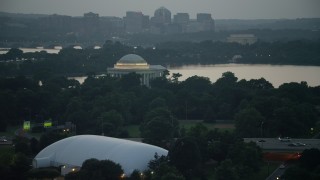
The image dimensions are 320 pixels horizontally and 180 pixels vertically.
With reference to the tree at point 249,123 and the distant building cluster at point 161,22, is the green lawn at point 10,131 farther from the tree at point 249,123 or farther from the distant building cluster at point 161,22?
the distant building cluster at point 161,22

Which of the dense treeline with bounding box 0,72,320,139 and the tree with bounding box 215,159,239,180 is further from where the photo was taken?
the dense treeline with bounding box 0,72,320,139

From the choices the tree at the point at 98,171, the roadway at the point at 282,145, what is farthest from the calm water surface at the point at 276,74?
the tree at the point at 98,171

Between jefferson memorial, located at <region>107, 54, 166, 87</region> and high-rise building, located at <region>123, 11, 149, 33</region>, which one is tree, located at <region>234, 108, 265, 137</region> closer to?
jefferson memorial, located at <region>107, 54, 166, 87</region>

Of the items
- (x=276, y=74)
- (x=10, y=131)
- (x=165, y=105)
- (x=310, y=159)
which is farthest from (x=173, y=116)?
(x=276, y=74)

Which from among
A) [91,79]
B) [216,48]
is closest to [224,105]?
[91,79]

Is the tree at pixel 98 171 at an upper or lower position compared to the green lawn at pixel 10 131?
upper

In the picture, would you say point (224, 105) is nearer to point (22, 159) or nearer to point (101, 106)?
point (101, 106)

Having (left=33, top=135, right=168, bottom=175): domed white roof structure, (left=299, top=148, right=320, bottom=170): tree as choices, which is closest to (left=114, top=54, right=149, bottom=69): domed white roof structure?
(left=33, top=135, right=168, bottom=175): domed white roof structure
